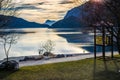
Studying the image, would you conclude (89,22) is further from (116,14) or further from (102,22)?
(116,14)

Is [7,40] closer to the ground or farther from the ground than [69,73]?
farther from the ground

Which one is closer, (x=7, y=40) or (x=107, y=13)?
(x=107, y=13)

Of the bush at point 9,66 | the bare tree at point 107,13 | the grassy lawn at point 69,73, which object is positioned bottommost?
the grassy lawn at point 69,73

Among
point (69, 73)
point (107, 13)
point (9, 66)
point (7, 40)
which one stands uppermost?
point (107, 13)

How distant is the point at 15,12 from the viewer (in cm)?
1528

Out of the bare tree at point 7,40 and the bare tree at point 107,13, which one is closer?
the bare tree at point 107,13

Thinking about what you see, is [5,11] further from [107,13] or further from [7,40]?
[7,40]

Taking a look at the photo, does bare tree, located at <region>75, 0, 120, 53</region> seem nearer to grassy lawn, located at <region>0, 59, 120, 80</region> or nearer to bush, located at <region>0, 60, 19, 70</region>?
grassy lawn, located at <region>0, 59, 120, 80</region>

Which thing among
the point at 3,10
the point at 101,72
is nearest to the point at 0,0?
the point at 3,10

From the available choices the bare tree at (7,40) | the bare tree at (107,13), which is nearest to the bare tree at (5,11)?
the bare tree at (7,40)

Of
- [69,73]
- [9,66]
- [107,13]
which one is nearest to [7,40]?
[9,66]

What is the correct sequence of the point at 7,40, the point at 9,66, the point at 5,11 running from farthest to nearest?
the point at 7,40
the point at 9,66
the point at 5,11

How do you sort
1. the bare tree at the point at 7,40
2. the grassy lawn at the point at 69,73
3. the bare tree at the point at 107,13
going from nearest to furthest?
the bare tree at the point at 107,13, the grassy lawn at the point at 69,73, the bare tree at the point at 7,40

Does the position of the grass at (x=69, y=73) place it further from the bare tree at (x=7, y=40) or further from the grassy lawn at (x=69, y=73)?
the bare tree at (x=7, y=40)
